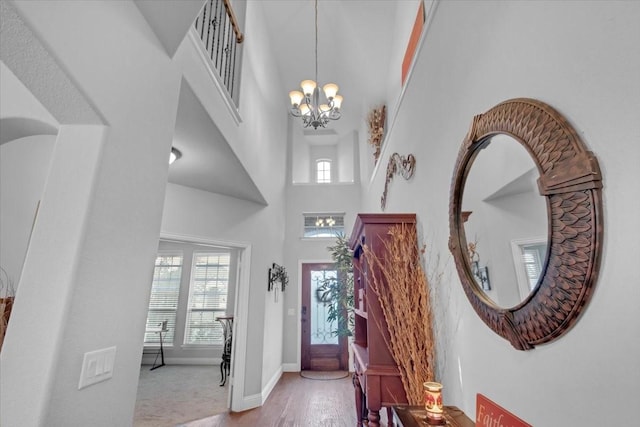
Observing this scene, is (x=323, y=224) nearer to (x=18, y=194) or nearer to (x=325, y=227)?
(x=325, y=227)

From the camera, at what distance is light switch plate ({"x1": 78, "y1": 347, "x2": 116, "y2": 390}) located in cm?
117

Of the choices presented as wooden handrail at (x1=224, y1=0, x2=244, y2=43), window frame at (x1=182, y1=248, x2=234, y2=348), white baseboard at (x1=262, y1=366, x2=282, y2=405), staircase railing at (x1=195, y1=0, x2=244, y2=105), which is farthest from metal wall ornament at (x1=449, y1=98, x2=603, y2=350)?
window frame at (x1=182, y1=248, x2=234, y2=348)

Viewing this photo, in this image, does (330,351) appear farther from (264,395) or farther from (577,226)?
(577,226)

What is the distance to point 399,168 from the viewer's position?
10.3 ft

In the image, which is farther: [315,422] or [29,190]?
[315,422]

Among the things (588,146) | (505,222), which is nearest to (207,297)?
(505,222)

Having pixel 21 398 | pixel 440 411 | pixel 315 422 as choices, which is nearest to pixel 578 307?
pixel 440 411

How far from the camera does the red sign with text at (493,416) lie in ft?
3.44

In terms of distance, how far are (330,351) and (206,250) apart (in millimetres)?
3488

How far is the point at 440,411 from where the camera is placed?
132cm

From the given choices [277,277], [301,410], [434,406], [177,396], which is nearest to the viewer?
[434,406]

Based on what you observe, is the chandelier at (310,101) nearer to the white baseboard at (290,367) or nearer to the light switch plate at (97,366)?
the light switch plate at (97,366)

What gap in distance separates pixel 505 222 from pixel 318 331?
565 cm

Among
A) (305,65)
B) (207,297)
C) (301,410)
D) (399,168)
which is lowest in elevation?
(301,410)
